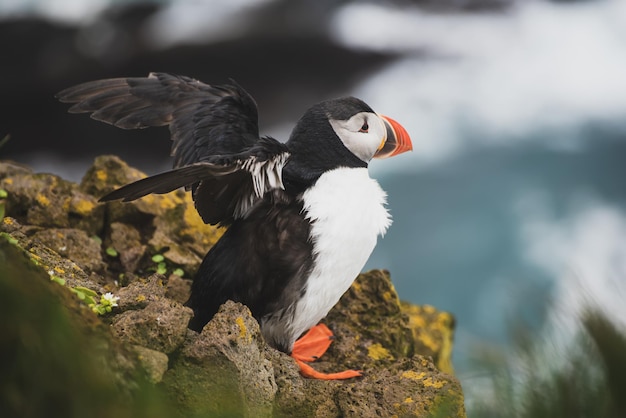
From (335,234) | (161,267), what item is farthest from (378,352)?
(161,267)

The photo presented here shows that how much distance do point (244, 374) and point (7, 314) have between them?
136 cm

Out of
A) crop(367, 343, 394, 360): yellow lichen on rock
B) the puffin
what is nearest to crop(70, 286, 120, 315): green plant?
the puffin

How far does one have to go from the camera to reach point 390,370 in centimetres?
268

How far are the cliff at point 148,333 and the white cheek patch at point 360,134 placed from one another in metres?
0.60

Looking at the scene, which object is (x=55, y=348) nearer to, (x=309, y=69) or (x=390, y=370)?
(x=390, y=370)

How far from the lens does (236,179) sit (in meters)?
2.72

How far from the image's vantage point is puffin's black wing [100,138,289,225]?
96.1 inches

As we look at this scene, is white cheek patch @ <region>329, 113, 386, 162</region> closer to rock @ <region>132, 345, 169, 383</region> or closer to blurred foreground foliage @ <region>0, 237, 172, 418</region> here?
rock @ <region>132, 345, 169, 383</region>

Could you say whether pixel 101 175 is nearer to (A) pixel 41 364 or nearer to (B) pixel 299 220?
(B) pixel 299 220

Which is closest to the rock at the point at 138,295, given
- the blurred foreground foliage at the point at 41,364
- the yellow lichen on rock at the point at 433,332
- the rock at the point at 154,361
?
the rock at the point at 154,361

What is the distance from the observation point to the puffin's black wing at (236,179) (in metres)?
2.44

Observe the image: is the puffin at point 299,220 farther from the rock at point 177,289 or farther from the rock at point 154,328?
the rock at point 154,328

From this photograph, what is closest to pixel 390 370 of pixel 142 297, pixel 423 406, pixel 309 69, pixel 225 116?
pixel 423 406

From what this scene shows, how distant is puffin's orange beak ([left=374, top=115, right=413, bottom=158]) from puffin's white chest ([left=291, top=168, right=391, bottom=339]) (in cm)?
22
